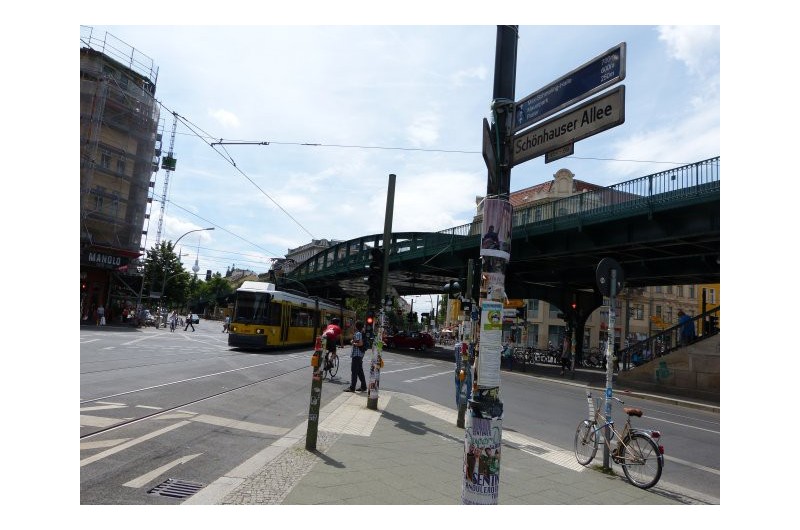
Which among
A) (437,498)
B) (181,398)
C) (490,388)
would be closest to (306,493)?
(437,498)

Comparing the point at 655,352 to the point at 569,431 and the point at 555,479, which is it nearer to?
the point at 569,431

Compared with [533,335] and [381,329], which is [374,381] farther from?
[533,335]

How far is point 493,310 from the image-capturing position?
3.74 metres

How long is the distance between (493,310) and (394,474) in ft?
9.40

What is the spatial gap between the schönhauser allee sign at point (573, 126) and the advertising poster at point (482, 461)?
76.1 inches

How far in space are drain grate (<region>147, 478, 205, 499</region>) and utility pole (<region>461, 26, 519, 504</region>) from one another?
2659 mm

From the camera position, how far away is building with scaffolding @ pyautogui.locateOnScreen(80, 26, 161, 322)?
116 feet

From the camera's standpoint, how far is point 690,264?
86.9 ft

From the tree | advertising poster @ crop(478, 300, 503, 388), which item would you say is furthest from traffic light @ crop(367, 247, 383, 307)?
the tree

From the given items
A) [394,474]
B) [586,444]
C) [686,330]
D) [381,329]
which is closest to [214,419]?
[394,474]

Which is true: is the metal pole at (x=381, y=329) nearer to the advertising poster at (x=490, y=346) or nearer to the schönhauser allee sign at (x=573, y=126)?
the advertising poster at (x=490, y=346)

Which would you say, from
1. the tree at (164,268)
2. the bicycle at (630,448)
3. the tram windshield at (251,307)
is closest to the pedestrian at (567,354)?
the tram windshield at (251,307)

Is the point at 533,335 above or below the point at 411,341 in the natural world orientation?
above

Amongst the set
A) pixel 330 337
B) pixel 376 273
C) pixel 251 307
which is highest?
pixel 376 273
